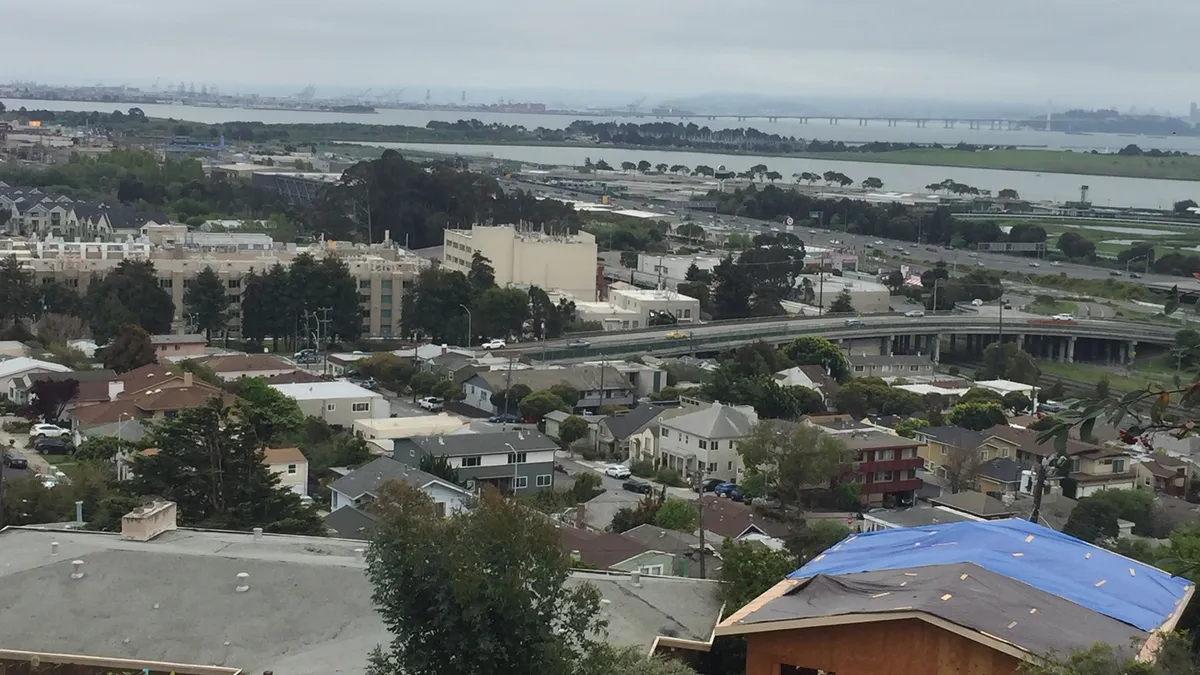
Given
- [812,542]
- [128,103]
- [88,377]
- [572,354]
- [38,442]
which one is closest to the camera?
[812,542]

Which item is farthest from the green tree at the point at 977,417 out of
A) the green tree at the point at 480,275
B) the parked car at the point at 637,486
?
the green tree at the point at 480,275

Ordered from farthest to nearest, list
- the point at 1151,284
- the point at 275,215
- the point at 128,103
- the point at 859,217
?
1. the point at 128,103
2. the point at 859,217
3. the point at 275,215
4. the point at 1151,284

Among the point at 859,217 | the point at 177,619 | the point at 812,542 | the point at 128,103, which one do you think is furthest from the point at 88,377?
the point at 128,103

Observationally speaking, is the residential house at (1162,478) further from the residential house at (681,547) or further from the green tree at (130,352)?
the green tree at (130,352)

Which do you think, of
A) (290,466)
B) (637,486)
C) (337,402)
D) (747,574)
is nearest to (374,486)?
(290,466)

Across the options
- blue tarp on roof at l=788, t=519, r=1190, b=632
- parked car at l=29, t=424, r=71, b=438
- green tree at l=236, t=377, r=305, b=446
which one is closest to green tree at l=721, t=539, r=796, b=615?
blue tarp on roof at l=788, t=519, r=1190, b=632

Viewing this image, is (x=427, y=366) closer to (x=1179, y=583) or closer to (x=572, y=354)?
(x=572, y=354)

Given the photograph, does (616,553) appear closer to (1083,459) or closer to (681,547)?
(681,547)
